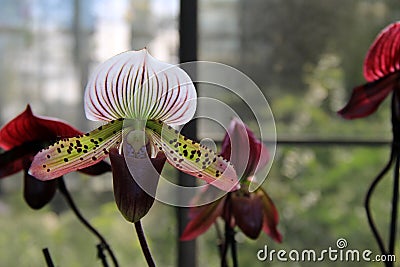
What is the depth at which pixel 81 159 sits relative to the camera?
16.8 inches

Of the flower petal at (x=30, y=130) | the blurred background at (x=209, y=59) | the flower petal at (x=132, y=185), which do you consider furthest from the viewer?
the blurred background at (x=209, y=59)

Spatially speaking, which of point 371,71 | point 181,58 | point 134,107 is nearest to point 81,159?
point 134,107

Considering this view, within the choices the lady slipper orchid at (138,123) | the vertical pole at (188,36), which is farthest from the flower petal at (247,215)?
the vertical pole at (188,36)

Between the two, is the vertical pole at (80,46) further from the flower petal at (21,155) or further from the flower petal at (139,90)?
the flower petal at (139,90)

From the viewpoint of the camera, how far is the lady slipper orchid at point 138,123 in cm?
41

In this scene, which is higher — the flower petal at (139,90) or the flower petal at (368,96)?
the flower petal at (139,90)

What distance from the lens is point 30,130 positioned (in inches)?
20.5

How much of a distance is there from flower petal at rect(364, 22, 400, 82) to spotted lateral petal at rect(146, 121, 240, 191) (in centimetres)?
20

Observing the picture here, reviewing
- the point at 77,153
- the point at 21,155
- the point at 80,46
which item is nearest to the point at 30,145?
the point at 21,155

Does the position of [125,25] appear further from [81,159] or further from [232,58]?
[81,159]

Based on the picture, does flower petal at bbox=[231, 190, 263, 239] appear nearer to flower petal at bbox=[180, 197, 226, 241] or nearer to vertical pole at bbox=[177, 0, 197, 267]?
flower petal at bbox=[180, 197, 226, 241]

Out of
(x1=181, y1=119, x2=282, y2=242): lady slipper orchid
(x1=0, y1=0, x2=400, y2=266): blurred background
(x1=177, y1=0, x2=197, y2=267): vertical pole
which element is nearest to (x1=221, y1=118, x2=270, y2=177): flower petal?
(x1=181, y1=119, x2=282, y2=242): lady slipper orchid

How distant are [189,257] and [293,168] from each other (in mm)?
297

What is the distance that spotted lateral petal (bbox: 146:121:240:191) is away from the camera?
426 millimetres
